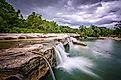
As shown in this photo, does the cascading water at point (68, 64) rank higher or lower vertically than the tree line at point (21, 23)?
lower

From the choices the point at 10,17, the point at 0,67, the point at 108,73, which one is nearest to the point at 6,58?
the point at 0,67

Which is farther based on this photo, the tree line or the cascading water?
the tree line

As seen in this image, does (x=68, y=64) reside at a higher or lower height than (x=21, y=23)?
lower

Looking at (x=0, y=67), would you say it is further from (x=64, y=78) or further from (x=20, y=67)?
(x=64, y=78)

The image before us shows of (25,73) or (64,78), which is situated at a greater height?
(25,73)

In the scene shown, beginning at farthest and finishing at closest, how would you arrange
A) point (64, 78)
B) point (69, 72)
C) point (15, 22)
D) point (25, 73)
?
point (15, 22), point (69, 72), point (64, 78), point (25, 73)

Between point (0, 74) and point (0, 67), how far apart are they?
27 centimetres

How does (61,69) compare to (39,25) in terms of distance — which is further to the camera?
(39,25)

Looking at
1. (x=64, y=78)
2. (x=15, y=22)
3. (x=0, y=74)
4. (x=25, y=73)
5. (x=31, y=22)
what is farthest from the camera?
(x=31, y=22)

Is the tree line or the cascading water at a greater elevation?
the tree line

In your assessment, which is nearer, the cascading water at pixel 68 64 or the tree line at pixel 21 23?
the cascading water at pixel 68 64

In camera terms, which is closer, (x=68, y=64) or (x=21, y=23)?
(x=68, y=64)

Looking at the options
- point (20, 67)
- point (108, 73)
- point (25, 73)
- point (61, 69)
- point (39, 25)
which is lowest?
point (108, 73)

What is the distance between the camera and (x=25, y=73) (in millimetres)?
5445
